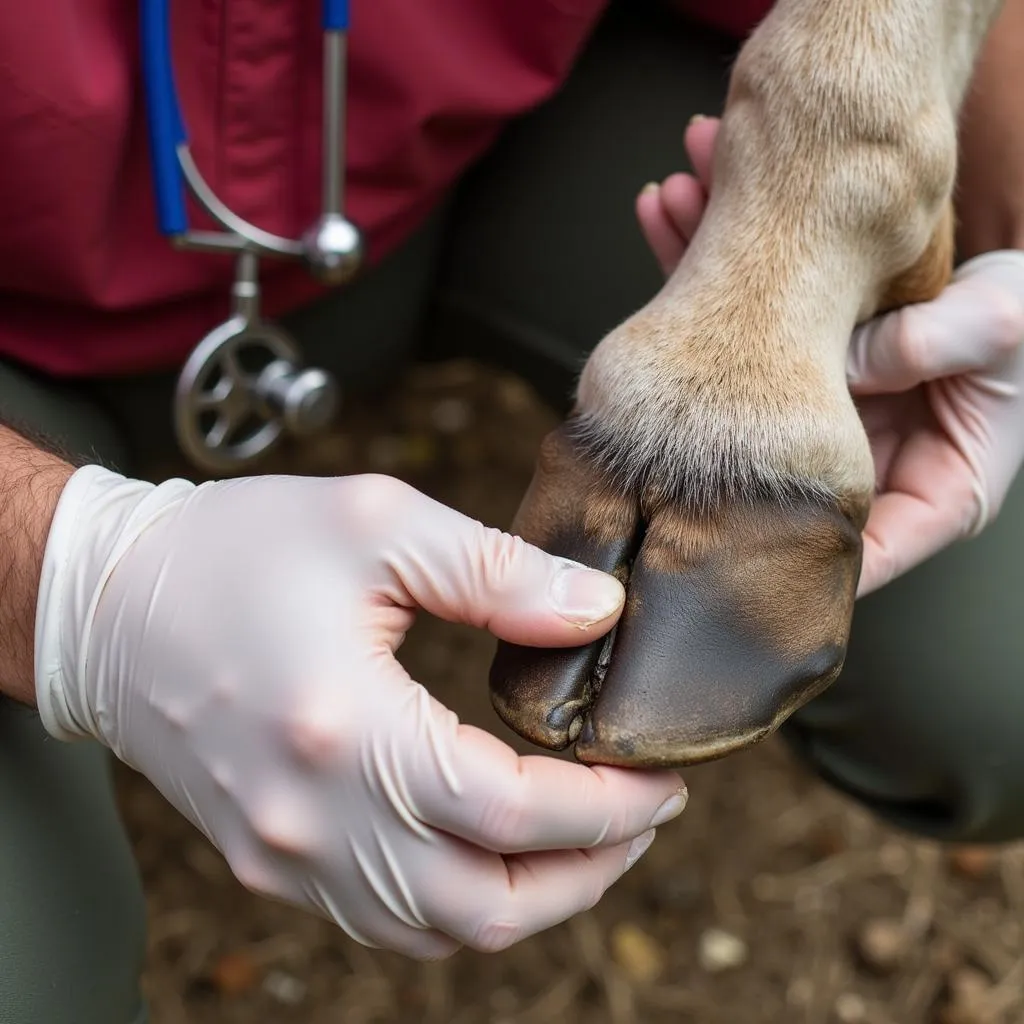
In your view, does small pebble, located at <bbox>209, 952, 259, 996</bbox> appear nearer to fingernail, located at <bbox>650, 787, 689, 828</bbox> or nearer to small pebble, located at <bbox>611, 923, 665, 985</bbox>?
small pebble, located at <bbox>611, 923, 665, 985</bbox>

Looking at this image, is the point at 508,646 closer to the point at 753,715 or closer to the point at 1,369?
the point at 753,715

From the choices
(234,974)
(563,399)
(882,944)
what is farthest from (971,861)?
(234,974)

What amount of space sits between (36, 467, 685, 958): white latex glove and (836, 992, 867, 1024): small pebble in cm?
83

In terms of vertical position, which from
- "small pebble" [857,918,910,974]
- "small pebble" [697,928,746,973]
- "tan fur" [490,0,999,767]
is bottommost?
"small pebble" [697,928,746,973]

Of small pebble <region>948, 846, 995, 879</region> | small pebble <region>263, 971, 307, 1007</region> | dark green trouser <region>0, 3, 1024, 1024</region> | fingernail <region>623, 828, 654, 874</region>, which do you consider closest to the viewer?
fingernail <region>623, 828, 654, 874</region>

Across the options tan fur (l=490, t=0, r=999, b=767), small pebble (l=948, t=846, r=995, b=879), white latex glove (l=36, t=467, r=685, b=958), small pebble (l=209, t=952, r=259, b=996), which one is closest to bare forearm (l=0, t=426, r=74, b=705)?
white latex glove (l=36, t=467, r=685, b=958)

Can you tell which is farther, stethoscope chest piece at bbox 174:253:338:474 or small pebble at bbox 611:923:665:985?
small pebble at bbox 611:923:665:985

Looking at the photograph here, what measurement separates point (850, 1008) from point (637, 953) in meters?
0.27

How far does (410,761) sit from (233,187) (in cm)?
54

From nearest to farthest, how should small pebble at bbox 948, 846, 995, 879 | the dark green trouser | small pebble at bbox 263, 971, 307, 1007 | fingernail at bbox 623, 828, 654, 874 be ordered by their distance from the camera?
fingernail at bbox 623, 828, 654, 874 < the dark green trouser < small pebble at bbox 263, 971, 307, 1007 < small pebble at bbox 948, 846, 995, 879

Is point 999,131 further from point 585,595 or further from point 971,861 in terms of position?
point 971,861

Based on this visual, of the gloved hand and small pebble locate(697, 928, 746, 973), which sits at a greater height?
the gloved hand

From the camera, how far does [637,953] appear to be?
1.43m

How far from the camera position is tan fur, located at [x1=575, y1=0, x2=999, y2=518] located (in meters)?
0.67
